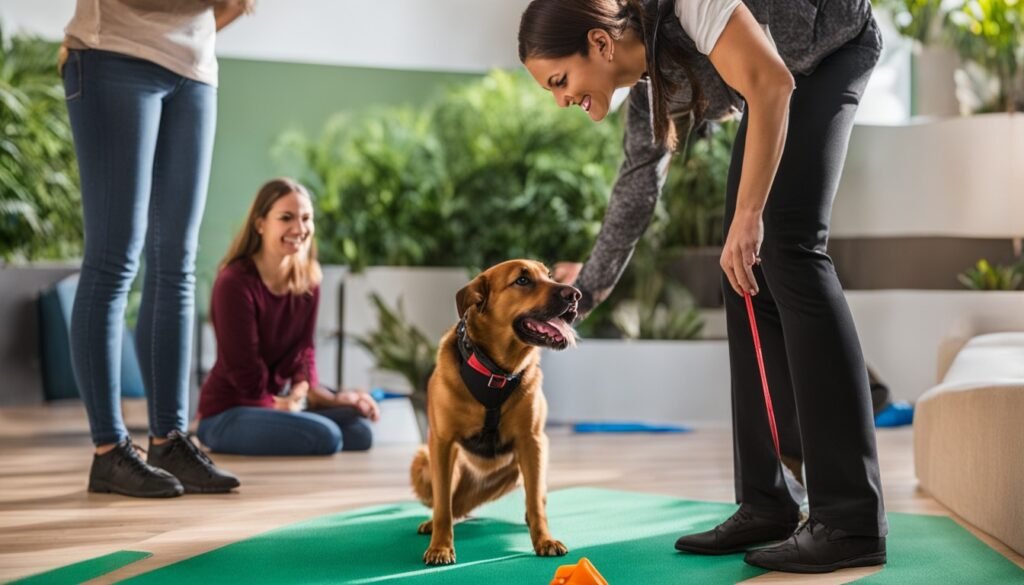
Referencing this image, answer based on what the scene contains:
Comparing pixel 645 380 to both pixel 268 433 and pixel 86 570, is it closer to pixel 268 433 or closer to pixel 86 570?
pixel 268 433

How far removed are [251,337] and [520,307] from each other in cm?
159

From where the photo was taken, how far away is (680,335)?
15.7 feet

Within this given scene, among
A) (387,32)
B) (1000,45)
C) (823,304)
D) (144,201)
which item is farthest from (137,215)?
(387,32)

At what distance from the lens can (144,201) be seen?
243 centimetres

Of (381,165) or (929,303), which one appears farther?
(381,165)

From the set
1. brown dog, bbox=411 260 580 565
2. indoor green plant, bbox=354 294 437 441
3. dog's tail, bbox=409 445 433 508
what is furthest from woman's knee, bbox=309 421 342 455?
brown dog, bbox=411 260 580 565

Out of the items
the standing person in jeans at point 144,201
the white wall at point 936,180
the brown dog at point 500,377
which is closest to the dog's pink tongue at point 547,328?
the brown dog at point 500,377

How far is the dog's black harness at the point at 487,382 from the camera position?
2.07 metres

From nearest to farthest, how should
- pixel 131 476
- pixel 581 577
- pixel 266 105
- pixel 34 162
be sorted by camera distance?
pixel 581 577, pixel 131 476, pixel 34 162, pixel 266 105

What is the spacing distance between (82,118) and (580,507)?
1327 millimetres

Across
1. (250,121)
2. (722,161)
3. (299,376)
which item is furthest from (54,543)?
(250,121)

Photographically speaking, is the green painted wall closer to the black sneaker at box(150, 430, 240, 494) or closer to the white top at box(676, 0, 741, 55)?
the black sneaker at box(150, 430, 240, 494)

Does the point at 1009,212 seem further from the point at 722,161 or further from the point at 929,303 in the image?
the point at 722,161

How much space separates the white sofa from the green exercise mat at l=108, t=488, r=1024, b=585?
68mm
